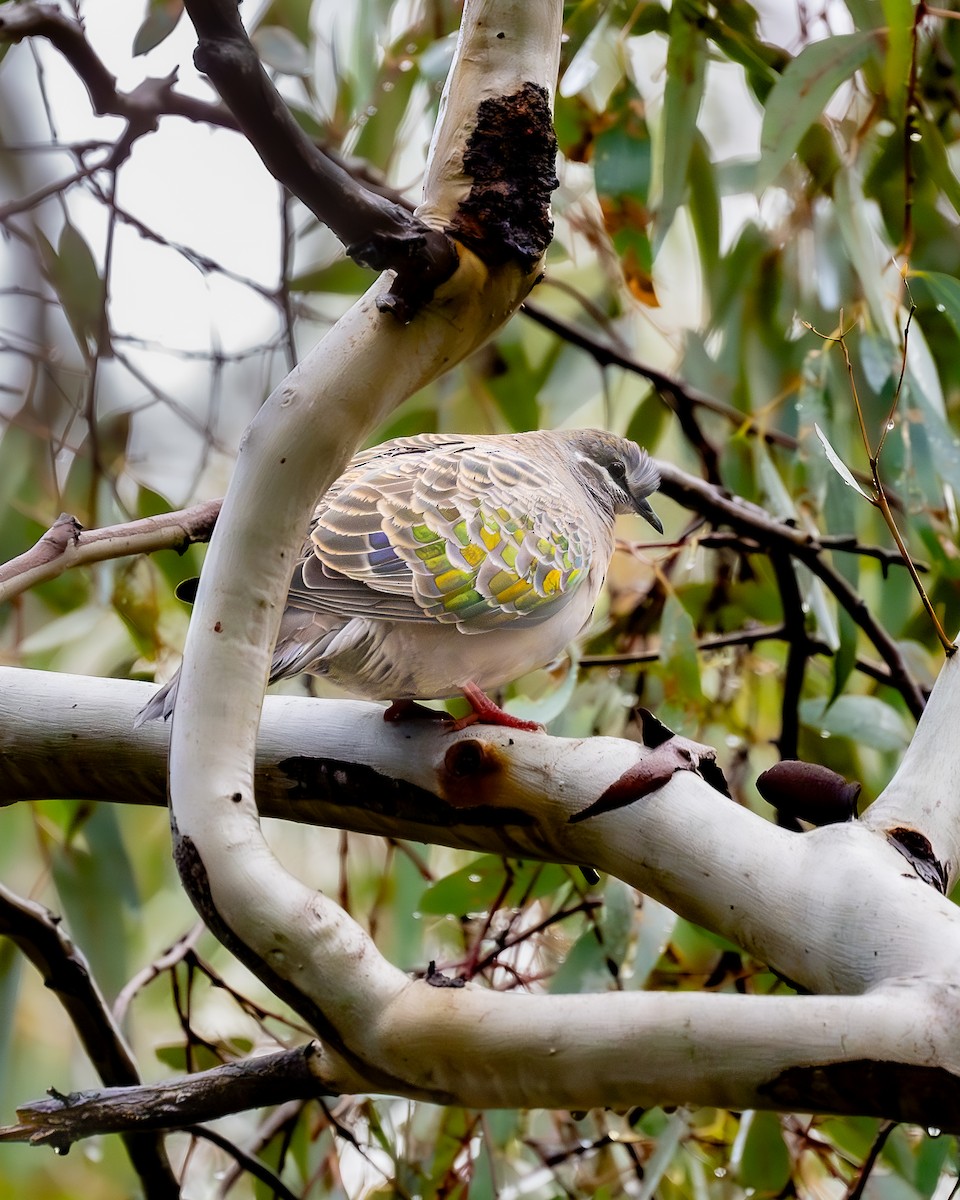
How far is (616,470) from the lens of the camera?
187cm

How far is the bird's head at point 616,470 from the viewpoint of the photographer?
182 cm

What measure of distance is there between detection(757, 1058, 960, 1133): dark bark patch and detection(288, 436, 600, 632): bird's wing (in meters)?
0.74

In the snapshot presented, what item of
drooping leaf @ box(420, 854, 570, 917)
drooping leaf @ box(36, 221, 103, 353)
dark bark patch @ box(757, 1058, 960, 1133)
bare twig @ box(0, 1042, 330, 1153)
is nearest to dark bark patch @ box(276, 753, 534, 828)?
bare twig @ box(0, 1042, 330, 1153)

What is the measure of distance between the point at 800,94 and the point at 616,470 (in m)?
0.57

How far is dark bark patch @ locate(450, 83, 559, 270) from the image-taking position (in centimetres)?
90

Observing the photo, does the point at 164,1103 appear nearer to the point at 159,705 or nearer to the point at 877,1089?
the point at 159,705

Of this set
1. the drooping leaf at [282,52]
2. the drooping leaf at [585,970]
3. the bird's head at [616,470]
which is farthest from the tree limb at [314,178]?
the drooping leaf at [282,52]

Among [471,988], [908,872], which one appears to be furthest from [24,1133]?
[908,872]

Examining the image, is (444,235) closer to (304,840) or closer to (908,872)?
(908,872)

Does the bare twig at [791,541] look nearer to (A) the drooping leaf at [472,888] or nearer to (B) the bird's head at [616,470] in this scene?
(B) the bird's head at [616,470]

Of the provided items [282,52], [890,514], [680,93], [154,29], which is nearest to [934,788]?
[890,514]

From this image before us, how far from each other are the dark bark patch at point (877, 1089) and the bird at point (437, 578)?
57 cm

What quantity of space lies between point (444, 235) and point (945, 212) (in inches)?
68.1

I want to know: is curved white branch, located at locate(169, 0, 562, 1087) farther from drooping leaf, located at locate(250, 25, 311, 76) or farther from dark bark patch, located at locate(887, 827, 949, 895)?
drooping leaf, located at locate(250, 25, 311, 76)
